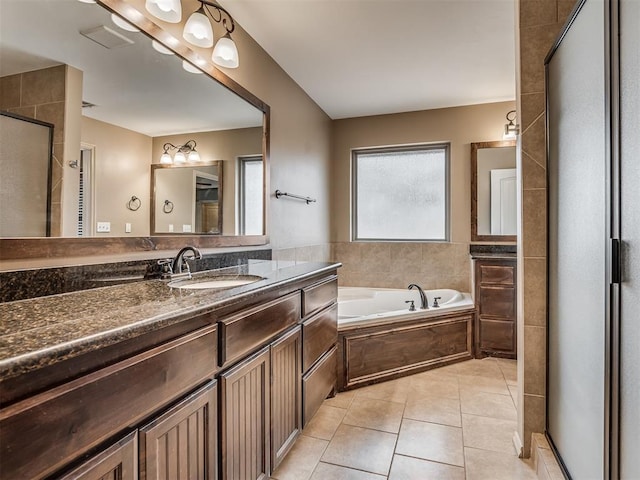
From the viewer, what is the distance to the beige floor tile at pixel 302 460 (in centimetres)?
160

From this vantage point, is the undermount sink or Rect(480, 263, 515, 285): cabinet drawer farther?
Rect(480, 263, 515, 285): cabinet drawer

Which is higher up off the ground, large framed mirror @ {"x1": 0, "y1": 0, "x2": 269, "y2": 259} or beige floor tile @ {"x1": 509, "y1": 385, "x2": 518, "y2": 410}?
large framed mirror @ {"x1": 0, "y1": 0, "x2": 269, "y2": 259}

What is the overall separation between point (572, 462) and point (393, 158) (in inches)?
126

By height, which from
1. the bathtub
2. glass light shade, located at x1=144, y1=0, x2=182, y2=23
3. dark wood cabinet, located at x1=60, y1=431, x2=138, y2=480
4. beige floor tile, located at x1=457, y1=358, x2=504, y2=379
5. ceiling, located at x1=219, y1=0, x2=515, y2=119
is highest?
ceiling, located at x1=219, y1=0, x2=515, y2=119

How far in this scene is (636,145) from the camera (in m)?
0.90

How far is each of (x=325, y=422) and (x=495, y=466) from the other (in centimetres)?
90

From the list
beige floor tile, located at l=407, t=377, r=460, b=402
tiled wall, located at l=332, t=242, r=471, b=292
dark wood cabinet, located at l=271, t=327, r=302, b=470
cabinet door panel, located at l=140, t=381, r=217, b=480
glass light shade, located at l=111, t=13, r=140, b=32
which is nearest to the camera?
cabinet door panel, located at l=140, t=381, r=217, b=480

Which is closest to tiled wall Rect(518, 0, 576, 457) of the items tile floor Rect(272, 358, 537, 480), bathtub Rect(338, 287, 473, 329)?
tile floor Rect(272, 358, 537, 480)

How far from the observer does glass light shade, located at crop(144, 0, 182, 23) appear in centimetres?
147

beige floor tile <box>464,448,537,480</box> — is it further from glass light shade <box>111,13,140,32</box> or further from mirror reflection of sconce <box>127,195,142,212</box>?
glass light shade <box>111,13,140,32</box>

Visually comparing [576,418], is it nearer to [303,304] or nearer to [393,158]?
[303,304]

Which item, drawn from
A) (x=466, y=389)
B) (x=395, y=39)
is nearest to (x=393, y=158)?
(x=395, y=39)

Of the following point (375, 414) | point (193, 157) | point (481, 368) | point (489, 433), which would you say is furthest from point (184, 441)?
point (481, 368)

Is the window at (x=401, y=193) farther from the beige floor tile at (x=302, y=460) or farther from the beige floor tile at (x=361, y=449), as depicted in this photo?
the beige floor tile at (x=302, y=460)
